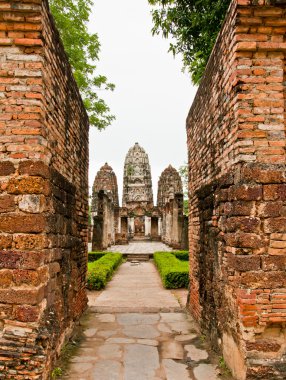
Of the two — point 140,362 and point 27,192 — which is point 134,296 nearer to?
point 140,362

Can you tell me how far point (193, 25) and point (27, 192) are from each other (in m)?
6.07

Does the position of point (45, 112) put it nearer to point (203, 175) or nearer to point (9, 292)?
point (9, 292)

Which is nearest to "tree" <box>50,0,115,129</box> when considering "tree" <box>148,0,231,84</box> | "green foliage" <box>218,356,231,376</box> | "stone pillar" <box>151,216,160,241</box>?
"tree" <box>148,0,231,84</box>

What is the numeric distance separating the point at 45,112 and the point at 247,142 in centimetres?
235

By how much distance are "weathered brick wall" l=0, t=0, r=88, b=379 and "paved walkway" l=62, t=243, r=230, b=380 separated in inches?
30.2

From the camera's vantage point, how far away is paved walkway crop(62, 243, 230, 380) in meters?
4.51

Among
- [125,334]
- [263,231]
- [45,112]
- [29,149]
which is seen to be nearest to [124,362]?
[125,334]

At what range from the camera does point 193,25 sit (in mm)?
8047

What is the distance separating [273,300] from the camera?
391 centimetres

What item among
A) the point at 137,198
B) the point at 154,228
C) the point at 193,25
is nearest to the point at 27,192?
the point at 193,25

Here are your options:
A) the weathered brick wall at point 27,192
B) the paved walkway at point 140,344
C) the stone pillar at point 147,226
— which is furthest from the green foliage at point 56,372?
the stone pillar at point 147,226

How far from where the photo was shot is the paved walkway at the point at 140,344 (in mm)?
4512

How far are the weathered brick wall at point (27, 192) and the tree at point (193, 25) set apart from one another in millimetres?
4493

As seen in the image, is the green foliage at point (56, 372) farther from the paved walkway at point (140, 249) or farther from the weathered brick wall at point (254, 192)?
the paved walkway at point (140, 249)
